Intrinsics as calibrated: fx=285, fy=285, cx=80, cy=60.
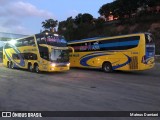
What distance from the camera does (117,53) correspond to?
23.7m

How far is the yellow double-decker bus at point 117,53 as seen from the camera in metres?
21.7

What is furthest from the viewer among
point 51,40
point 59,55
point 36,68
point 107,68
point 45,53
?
point 107,68

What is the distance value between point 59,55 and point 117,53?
4805 mm

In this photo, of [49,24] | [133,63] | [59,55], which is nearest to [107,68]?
[133,63]

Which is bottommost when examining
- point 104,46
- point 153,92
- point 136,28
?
point 153,92

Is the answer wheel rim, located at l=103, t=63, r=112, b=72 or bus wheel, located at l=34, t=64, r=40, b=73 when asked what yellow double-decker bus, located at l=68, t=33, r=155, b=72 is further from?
bus wheel, located at l=34, t=64, r=40, b=73

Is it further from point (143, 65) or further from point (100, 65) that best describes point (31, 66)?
point (143, 65)

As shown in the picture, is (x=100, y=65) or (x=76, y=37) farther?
(x=76, y=37)

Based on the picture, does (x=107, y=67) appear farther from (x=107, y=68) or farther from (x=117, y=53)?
(x=117, y=53)

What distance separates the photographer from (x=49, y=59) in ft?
74.2

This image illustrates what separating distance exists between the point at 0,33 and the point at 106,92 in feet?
162

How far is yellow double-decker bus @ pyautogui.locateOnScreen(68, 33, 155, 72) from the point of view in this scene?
853 inches

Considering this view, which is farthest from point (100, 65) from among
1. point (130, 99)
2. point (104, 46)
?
point (130, 99)

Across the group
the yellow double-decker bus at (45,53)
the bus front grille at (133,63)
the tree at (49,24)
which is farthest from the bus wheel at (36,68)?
the tree at (49,24)
